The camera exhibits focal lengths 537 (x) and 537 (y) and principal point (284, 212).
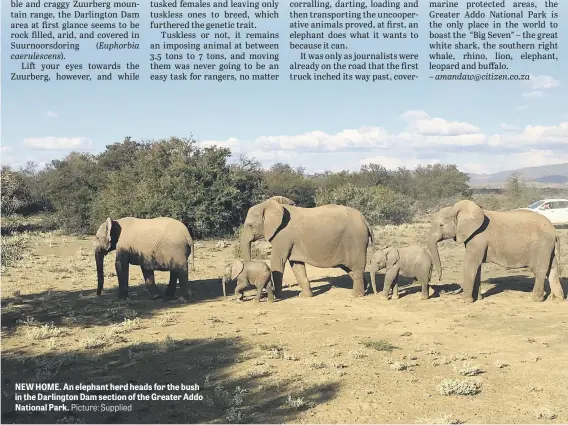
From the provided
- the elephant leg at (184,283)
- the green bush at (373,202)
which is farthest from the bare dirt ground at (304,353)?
the green bush at (373,202)

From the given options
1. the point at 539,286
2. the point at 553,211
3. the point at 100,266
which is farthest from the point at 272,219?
the point at 553,211

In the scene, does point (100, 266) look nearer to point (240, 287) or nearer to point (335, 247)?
point (240, 287)

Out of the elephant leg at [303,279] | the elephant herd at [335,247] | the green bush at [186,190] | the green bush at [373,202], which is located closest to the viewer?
the elephant herd at [335,247]

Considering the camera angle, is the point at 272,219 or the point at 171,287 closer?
the point at 171,287

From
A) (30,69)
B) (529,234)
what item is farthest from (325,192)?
(30,69)

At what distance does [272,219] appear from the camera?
15.4 metres

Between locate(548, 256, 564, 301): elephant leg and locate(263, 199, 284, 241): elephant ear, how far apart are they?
7.42 m

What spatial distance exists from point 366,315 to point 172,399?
653 centimetres

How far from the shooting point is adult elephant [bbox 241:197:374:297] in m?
15.4

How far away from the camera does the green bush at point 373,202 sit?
35.7 m

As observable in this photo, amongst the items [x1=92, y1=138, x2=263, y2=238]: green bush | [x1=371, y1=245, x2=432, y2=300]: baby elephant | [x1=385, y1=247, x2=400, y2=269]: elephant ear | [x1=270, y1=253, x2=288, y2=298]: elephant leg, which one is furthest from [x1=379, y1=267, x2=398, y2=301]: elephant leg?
[x1=92, y1=138, x2=263, y2=238]: green bush

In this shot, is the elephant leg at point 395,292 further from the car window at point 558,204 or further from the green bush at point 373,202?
the car window at point 558,204

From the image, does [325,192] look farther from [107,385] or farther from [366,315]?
[107,385]

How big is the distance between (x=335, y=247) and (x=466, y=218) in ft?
12.1
